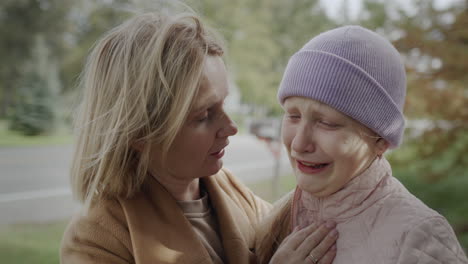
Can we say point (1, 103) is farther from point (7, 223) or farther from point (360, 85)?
point (360, 85)

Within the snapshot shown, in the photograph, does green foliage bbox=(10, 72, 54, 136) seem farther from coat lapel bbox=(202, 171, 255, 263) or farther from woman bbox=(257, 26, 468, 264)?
woman bbox=(257, 26, 468, 264)

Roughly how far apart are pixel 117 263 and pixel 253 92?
4581 mm

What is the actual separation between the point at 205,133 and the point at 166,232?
1.00ft

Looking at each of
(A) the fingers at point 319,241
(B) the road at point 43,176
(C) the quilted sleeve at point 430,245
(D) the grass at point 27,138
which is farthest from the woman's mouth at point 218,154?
(D) the grass at point 27,138

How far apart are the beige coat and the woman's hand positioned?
0.17 meters

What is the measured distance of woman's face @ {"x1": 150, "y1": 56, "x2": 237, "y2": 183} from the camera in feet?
4.15

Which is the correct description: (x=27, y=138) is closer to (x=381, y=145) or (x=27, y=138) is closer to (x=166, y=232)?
(x=166, y=232)

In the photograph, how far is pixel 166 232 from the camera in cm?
126

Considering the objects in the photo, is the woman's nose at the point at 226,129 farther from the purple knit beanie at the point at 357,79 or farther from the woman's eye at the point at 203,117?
the purple knit beanie at the point at 357,79

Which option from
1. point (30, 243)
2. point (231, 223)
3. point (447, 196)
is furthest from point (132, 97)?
point (447, 196)

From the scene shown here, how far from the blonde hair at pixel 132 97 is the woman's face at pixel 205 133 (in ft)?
0.11

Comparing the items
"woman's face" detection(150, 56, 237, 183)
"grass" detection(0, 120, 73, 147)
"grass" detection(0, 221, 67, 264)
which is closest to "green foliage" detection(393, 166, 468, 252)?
"grass" detection(0, 221, 67, 264)

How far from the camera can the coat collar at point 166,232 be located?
1.21 meters

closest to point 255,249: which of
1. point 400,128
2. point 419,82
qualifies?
point 400,128
